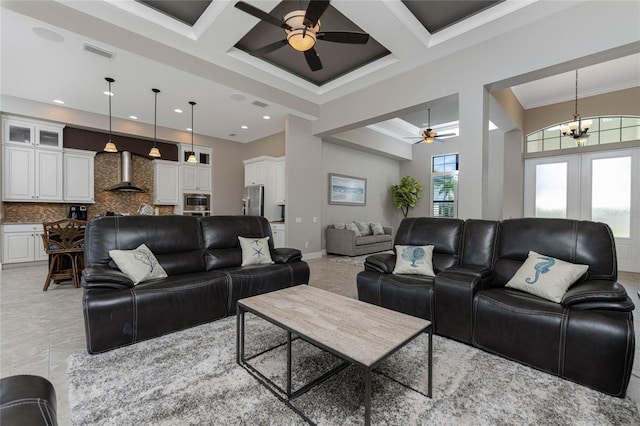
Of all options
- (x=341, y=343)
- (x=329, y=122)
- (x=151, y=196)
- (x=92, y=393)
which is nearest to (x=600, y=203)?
(x=329, y=122)

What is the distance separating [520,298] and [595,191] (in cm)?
536

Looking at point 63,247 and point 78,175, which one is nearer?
point 63,247

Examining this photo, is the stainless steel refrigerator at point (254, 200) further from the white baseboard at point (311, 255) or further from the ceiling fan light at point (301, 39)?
the ceiling fan light at point (301, 39)

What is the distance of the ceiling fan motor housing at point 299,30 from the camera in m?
2.65

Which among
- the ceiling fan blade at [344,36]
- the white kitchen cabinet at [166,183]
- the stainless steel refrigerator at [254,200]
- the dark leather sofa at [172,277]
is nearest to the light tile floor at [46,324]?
the dark leather sofa at [172,277]

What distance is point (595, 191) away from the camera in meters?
5.56

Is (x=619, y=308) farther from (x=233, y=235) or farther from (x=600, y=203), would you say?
(x=600, y=203)

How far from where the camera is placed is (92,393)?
172 cm

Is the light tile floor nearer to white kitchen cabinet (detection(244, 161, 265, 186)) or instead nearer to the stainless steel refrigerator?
the stainless steel refrigerator

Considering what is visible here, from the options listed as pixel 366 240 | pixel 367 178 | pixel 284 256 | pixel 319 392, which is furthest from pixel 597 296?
pixel 367 178

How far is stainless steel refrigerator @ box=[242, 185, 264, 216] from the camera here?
21.7 ft

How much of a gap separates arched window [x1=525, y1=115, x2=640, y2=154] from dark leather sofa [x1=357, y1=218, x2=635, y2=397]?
472 cm

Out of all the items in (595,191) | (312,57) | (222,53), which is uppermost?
(222,53)

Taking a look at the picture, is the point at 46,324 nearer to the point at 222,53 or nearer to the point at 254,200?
the point at 222,53
